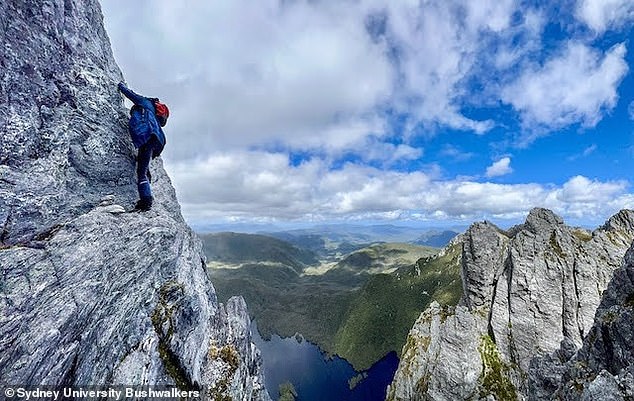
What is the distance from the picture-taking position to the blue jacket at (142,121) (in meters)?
19.3

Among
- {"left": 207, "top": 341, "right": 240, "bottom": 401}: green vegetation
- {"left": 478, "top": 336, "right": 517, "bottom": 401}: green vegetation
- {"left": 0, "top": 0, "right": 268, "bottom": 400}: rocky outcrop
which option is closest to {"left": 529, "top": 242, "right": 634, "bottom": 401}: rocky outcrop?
{"left": 207, "top": 341, "right": 240, "bottom": 401}: green vegetation

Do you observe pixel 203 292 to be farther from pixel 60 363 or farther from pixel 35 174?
pixel 35 174

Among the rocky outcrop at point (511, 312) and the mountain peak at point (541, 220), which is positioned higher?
the mountain peak at point (541, 220)

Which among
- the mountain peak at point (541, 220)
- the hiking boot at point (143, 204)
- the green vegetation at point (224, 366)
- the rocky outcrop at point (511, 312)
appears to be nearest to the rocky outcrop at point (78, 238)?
the green vegetation at point (224, 366)

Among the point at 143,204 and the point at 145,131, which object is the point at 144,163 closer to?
the point at 145,131

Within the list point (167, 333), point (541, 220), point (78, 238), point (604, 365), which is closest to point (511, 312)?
point (541, 220)

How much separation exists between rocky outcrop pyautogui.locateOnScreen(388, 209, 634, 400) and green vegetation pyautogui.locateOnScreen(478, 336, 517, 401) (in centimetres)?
18

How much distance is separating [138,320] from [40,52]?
14.6 meters

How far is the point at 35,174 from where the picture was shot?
16.2m

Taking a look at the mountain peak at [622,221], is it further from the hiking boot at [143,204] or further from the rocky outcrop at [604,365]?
the hiking boot at [143,204]

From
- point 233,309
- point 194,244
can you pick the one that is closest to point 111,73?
point 194,244

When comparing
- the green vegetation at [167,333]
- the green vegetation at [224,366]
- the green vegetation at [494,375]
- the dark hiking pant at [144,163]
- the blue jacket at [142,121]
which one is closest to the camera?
the green vegetation at [167,333]

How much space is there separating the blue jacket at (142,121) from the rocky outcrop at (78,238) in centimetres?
176

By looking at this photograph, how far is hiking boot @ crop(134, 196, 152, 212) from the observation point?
2047 cm
